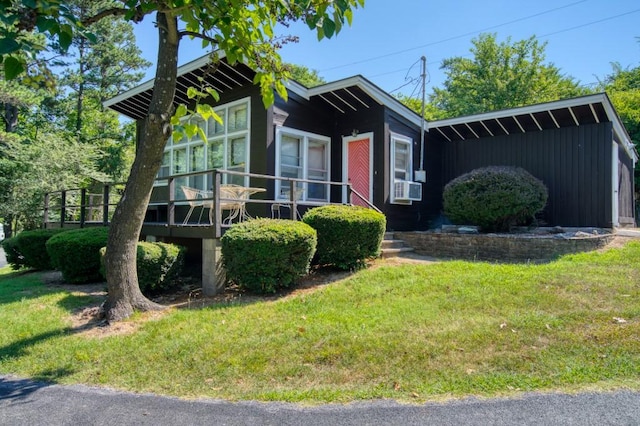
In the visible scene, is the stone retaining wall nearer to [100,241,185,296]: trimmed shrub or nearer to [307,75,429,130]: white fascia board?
[307,75,429,130]: white fascia board

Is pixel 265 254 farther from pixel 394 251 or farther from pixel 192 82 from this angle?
pixel 192 82

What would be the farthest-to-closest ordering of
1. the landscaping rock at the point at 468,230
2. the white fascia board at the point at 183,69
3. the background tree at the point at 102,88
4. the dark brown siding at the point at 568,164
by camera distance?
1. the background tree at the point at 102,88
2. the landscaping rock at the point at 468,230
3. the dark brown siding at the point at 568,164
4. the white fascia board at the point at 183,69

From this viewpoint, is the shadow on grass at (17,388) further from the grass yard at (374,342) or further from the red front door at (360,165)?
the red front door at (360,165)

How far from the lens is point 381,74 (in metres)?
23.7

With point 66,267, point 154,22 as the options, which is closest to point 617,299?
point 154,22

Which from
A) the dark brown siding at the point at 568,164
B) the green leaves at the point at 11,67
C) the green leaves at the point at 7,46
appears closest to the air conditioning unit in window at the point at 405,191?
the dark brown siding at the point at 568,164

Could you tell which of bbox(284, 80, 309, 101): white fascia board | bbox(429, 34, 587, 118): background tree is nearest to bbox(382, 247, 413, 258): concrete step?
bbox(284, 80, 309, 101): white fascia board

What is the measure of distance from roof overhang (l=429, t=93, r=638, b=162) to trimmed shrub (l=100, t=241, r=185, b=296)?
313 inches

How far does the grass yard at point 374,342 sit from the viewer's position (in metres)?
3.58

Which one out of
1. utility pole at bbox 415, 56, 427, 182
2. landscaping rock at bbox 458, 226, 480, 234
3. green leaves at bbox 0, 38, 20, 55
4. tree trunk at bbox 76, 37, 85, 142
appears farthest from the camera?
tree trunk at bbox 76, 37, 85, 142

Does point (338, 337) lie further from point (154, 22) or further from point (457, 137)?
point (457, 137)

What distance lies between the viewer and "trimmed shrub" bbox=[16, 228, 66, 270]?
31.7 ft

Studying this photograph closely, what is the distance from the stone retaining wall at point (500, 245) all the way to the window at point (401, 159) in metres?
1.64

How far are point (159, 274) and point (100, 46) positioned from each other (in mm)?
24798
